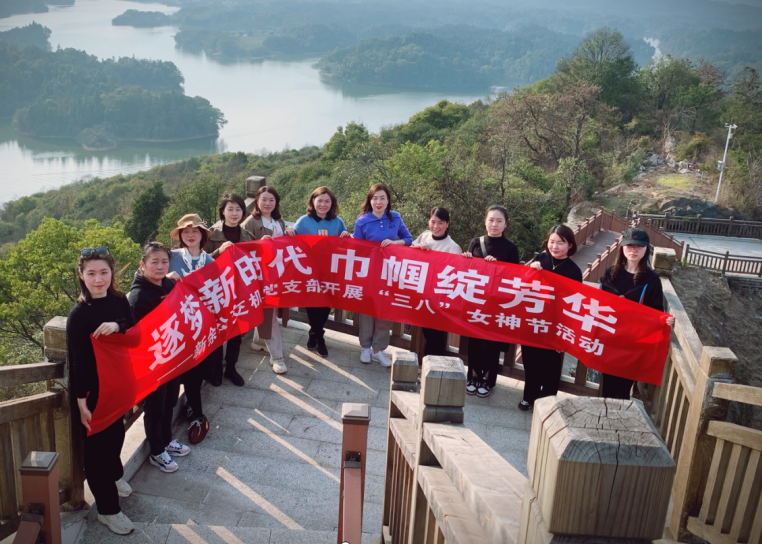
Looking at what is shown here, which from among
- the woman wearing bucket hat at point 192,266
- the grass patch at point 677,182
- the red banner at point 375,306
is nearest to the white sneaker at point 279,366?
the red banner at point 375,306

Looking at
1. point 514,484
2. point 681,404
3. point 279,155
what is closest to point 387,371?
point 681,404

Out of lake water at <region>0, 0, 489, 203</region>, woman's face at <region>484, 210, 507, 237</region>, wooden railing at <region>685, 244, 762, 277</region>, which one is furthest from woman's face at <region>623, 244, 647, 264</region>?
lake water at <region>0, 0, 489, 203</region>

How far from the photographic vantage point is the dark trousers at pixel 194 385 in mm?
4664

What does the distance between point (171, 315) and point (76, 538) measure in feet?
4.81

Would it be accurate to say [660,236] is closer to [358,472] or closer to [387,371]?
[387,371]

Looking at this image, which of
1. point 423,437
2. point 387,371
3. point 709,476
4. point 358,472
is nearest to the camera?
point 423,437

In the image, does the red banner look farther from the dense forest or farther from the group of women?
the dense forest

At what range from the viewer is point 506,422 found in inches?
201

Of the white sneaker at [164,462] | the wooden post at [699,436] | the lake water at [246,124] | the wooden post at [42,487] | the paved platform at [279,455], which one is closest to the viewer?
the wooden post at [42,487]

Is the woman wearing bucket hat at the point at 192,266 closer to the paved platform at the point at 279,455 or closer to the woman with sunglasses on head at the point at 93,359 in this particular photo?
the paved platform at the point at 279,455

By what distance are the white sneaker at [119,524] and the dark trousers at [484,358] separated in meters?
3.00

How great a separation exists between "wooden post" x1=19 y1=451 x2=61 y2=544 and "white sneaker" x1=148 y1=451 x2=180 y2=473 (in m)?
1.53

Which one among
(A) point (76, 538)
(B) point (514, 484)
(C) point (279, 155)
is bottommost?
(C) point (279, 155)

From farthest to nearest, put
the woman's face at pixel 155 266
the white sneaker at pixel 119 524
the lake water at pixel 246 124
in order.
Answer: the lake water at pixel 246 124 → the woman's face at pixel 155 266 → the white sneaker at pixel 119 524
